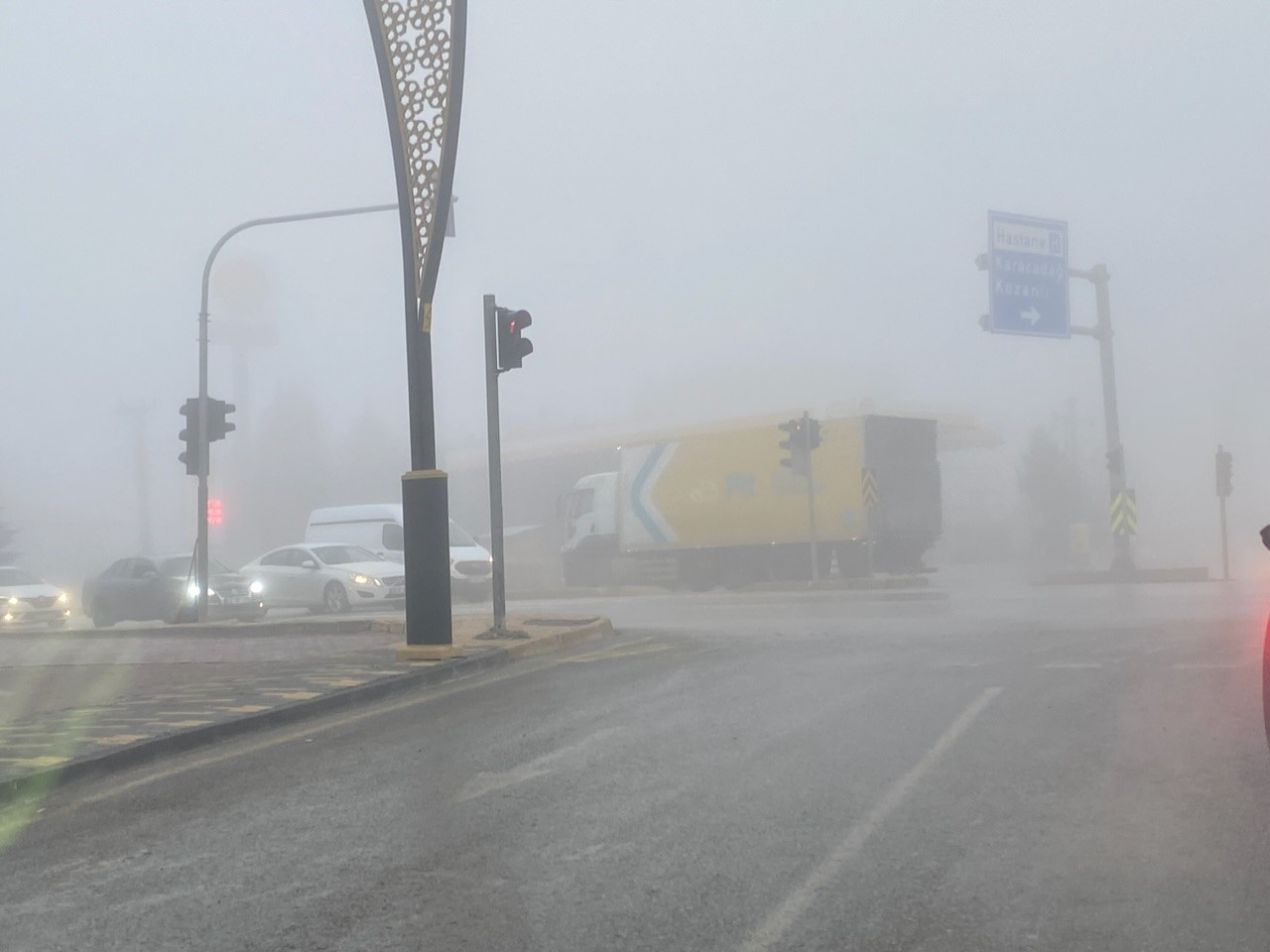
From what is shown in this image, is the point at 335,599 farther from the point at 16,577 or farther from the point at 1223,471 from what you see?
the point at 1223,471

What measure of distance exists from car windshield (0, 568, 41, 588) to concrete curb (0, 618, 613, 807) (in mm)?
19000

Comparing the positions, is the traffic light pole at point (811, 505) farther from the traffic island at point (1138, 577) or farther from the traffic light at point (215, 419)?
the traffic light at point (215, 419)

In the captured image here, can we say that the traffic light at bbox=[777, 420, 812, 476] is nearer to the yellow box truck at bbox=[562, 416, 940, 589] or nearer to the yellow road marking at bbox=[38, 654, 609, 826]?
the yellow box truck at bbox=[562, 416, 940, 589]

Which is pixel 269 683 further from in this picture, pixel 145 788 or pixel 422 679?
pixel 145 788

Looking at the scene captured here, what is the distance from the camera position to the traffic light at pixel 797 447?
28047mm

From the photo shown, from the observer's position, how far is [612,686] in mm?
10023

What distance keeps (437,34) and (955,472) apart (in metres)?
38.3

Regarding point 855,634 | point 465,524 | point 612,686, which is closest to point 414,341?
point 612,686

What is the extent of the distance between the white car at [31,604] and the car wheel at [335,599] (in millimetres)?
5713

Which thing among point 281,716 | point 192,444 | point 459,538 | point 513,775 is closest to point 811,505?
point 459,538

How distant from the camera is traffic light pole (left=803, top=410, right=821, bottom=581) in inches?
1105

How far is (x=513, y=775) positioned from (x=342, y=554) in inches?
819

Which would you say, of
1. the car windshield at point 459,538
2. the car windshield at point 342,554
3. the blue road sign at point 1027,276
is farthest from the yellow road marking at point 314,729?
the blue road sign at point 1027,276

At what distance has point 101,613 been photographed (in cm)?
2741
